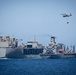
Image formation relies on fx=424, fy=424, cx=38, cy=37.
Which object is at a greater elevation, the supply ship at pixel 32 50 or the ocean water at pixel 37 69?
the supply ship at pixel 32 50

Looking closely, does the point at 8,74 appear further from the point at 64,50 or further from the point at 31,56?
the point at 64,50

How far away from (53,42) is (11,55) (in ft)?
81.1

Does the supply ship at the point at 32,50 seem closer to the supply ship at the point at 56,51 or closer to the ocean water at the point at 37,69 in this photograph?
the supply ship at the point at 56,51

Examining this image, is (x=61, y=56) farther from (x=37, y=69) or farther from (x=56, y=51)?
(x=37, y=69)

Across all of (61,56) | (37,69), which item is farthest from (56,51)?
(37,69)

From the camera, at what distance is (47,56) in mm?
153875

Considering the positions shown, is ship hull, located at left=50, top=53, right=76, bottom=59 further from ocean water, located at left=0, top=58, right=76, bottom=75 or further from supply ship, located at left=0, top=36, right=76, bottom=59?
ocean water, located at left=0, top=58, right=76, bottom=75

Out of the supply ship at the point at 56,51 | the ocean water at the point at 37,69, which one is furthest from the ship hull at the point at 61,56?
the ocean water at the point at 37,69

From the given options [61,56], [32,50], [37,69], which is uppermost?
[32,50]

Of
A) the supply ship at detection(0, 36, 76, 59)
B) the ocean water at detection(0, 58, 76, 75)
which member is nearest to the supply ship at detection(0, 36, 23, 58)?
the supply ship at detection(0, 36, 76, 59)

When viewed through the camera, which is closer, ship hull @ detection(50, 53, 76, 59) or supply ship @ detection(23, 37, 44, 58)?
ship hull @ detection(50, 53, 76, 59)

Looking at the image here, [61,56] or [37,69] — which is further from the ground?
[61,56]

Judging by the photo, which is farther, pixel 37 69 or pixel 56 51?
pixel 56 51

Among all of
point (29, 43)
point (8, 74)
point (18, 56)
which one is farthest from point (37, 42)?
point (8, 74)
